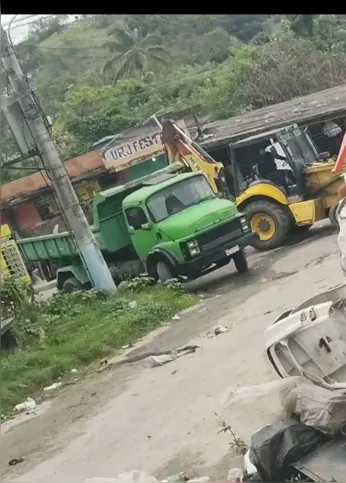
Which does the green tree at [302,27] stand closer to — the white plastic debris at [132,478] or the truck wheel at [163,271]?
the white plastic debris at [132,478]

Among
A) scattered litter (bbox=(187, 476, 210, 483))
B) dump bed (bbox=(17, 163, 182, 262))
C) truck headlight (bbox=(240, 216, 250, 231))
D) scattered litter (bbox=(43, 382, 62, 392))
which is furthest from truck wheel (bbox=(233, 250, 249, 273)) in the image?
scattered litter (bbox=(187, 476, 210, 483))

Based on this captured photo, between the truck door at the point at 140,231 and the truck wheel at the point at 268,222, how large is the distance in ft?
3.08

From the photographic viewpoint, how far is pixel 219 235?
7328 millimetres

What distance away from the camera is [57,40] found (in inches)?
208

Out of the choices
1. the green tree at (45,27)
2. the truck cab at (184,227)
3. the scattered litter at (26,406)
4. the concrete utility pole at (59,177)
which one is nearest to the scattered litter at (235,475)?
the scattered litter at (26,406)

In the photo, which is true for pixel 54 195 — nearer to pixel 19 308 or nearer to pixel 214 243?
pixel 19 308

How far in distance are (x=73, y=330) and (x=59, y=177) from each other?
1.16m

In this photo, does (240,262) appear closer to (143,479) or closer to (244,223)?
(244,223)

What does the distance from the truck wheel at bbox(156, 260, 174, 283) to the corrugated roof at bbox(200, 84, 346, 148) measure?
46.4 inches

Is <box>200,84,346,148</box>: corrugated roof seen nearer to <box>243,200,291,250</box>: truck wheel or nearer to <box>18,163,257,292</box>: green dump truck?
<box>18,163,257,292</box>: green dump truck

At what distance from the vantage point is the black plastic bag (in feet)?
9.80

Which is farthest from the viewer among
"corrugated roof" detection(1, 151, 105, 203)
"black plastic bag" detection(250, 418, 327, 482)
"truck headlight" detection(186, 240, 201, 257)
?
"truck headlight" detection(186, 240, 201, 257)

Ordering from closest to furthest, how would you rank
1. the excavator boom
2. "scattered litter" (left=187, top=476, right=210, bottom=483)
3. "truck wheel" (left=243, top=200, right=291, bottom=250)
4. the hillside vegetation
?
"scattered litter" (left=187, top=476, right=210, bottom=483), the hillside vegetation, "truck wheel" (left=243, top=200, right=291, bottom=250), the excavator boom

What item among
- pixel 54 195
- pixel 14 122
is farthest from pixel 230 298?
pixel 14 122
